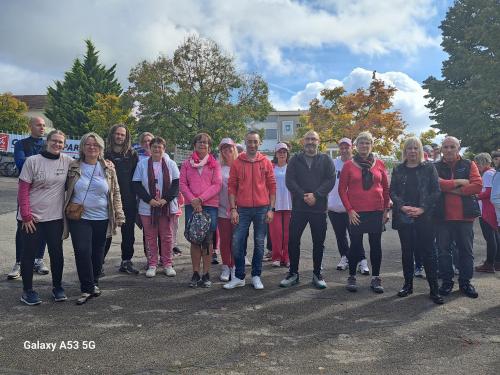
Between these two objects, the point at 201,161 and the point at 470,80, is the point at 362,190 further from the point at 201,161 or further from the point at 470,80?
the point at 470,80

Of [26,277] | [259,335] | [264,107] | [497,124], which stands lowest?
[259,335]

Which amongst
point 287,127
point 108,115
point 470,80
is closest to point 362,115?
point 470,80

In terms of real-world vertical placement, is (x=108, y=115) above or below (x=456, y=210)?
above

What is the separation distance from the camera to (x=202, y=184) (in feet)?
18.0

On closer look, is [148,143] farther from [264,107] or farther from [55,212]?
[264,107]

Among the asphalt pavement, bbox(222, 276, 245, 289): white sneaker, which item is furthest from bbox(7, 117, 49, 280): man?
bbox(222, 276, 245, 289): white sneaker

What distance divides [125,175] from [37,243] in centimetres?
151

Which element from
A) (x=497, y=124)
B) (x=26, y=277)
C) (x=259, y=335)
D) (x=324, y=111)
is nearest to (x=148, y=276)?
(x=26, y=277)

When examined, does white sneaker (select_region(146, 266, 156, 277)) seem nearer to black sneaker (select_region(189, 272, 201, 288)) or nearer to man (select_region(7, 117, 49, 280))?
black sneaker (select_region(189, 272, 201, 288))

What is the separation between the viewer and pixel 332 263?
691cm

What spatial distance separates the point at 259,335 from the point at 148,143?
139 inches

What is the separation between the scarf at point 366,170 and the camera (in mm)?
5234

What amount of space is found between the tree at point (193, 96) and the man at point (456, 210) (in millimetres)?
24573

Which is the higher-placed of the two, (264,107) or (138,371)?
(264,107)
